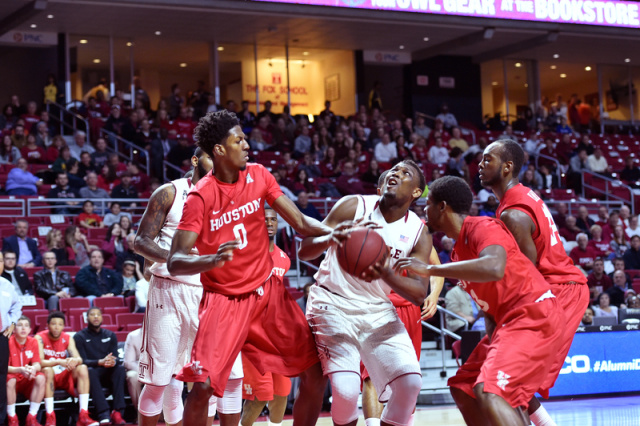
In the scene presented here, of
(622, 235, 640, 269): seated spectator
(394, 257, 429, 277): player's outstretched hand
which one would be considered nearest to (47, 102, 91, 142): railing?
(622, 235, 640, 269): seated spectator

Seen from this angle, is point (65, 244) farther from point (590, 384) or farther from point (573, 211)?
point (573, 211)

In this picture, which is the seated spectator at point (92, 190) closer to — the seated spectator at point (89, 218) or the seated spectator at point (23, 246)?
the seated spectator at point (89, 218)

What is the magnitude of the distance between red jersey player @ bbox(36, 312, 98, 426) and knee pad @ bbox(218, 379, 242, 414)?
4.41 m

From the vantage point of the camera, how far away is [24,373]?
8.84 meters

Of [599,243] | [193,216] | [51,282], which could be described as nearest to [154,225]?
[193,216]

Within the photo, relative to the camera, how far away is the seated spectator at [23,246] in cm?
1126

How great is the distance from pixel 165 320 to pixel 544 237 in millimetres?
2407

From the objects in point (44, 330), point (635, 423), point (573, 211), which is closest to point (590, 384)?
point (635, 423)

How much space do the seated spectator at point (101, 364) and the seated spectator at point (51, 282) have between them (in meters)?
1.09

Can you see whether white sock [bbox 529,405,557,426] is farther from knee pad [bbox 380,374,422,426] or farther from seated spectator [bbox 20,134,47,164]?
seated spectator [bbox 20,134,47,164]

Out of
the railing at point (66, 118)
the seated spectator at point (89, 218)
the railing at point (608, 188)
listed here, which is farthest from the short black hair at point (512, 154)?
the railing at point (608, 188)

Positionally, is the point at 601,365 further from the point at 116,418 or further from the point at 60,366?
the point at 60,366

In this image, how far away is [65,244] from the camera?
39.0ft

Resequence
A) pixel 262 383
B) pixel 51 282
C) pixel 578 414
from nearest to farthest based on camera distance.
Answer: pixel 262 383
pixel 578 414
pixel 51 282
